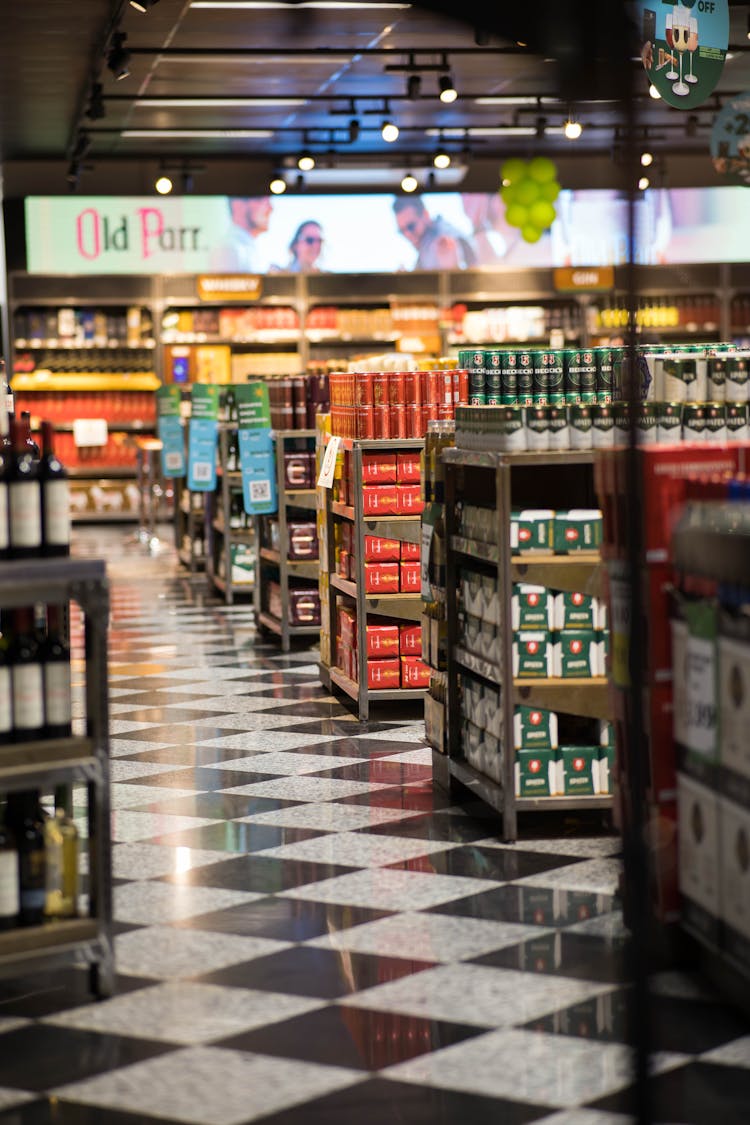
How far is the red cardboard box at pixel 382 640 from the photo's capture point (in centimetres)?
655

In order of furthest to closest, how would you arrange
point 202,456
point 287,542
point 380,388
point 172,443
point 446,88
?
point 172,443
point 446,88
point 202,456
point 287,542
point 380,388

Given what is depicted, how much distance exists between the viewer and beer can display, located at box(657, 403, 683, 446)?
423 cm

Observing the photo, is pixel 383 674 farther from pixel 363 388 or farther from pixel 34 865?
pixel 34 865

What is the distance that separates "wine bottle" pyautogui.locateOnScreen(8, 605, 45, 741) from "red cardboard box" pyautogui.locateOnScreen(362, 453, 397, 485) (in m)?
3.24

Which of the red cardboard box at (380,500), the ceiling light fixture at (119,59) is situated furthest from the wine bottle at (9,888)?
the ceiling light fixture at (119,59)

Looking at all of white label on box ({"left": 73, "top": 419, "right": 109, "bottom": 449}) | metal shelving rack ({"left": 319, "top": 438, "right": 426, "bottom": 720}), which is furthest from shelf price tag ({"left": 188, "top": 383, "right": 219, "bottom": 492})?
white label on box ({"left": 73, "top": 419, "right": 109, "bottom": 449})

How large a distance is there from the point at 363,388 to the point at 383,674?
122cm

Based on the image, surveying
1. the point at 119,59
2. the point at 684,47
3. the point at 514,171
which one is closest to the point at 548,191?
the point at 514,171

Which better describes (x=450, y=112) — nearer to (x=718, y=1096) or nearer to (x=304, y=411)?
(x=304, y=411)

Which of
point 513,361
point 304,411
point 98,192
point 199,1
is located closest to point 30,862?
point 513,361

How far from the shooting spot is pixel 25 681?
3350 millimetres

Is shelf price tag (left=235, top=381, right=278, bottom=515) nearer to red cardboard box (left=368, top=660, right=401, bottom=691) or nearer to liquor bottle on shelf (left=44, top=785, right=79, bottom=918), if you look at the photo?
red cardboard box (left=368, top=660, right=401, bottom=691)

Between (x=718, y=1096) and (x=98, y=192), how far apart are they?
641 inches

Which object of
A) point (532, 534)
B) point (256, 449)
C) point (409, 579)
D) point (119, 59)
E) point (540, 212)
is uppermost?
point (119, 59)
